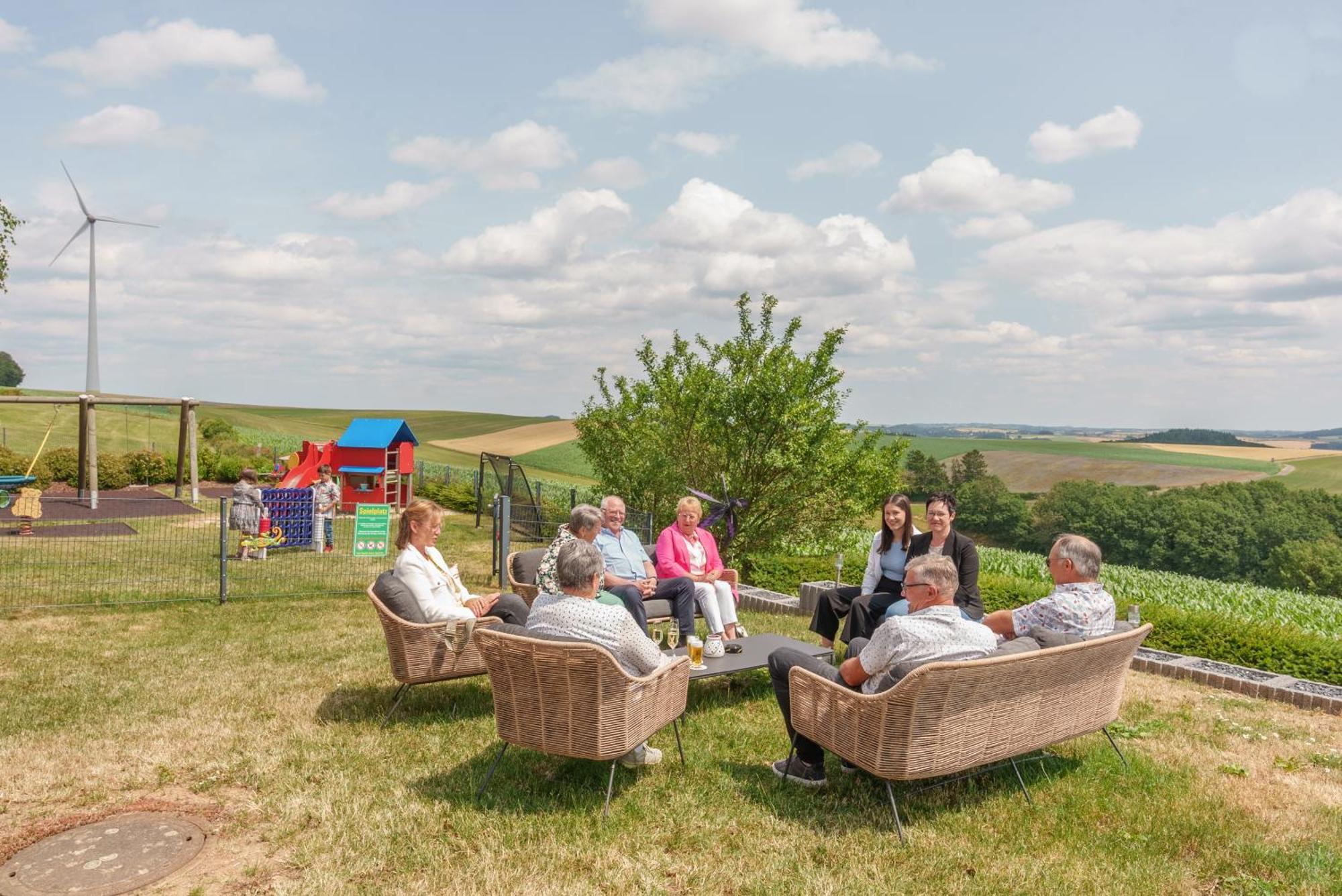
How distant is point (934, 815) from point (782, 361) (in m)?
9.57

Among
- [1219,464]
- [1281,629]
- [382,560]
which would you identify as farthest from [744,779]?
[1219,464]

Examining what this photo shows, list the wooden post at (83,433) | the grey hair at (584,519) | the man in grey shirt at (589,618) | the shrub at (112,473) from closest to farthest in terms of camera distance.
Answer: the man in grey shirt at (589,618) → the grey hair at (584,519) → the wooden post at (83,433) → the shrub at (112,473)

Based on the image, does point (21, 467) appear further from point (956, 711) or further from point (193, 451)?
point (956, 711)

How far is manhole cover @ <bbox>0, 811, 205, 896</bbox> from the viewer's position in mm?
3623

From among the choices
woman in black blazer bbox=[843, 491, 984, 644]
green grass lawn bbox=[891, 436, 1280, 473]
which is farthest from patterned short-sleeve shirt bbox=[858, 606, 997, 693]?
green grass lawn bbox=[891, 436, 1280, 473]

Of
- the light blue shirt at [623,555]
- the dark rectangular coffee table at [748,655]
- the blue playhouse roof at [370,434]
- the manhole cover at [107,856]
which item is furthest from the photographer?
the blue playhouse roof at [370,434]

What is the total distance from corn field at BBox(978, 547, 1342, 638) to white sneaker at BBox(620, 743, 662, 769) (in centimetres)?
1100

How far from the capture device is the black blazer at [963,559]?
22.0ft

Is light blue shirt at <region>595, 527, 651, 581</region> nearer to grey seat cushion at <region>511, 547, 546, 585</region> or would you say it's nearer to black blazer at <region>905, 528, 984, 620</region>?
grey seat cushion at <region>511, 547, 546, 585</region>

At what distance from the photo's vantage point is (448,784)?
15.0ft

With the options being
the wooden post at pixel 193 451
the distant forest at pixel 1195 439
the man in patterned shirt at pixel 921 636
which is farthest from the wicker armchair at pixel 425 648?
the distant forest at pixel 1195 439

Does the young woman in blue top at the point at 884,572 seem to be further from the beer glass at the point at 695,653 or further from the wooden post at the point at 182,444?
the wooden post at the point at 182,444

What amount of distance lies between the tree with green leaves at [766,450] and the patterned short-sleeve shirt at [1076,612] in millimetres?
8108

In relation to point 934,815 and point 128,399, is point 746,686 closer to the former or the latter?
point 934,815
